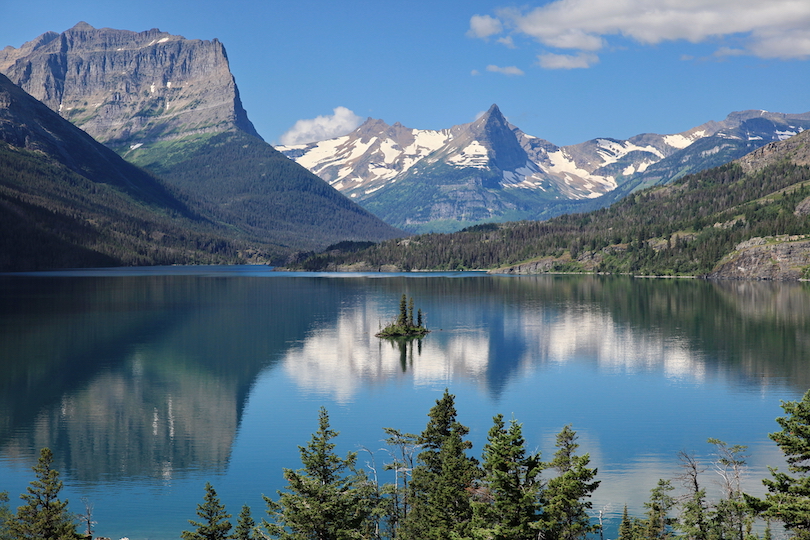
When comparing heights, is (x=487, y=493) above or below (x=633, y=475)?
above

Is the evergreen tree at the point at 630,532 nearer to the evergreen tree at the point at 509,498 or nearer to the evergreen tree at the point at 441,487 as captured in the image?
the evergreen tree at the point at 441,487

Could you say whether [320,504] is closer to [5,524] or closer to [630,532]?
[630,532]

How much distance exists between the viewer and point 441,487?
36719 mm

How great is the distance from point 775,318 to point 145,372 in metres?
125

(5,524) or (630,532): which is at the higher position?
(5,524)

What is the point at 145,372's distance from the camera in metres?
98.8

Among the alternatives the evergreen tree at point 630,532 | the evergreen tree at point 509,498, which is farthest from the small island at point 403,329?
the evergreen tree at point 509,498

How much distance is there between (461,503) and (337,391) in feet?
173

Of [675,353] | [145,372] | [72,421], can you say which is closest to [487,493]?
[72,421]

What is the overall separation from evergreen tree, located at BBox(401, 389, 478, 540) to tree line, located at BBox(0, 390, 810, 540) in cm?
6

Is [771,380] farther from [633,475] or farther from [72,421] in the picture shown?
[72,421]

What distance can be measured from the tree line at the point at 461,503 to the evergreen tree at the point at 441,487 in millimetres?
62

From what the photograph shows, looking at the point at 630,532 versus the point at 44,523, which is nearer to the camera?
the point at 44,523

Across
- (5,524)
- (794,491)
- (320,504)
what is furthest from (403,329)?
(794,491)
